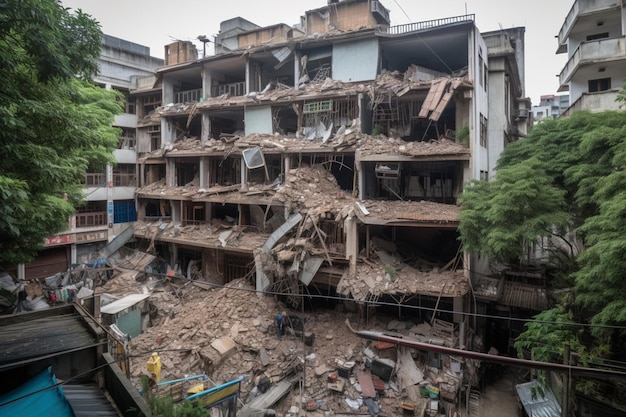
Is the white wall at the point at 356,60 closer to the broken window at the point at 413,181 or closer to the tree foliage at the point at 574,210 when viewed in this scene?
the broken window at the point at 413,181

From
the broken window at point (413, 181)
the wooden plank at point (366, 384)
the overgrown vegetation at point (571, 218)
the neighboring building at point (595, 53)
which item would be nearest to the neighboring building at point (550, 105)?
the neighboring building at point (595, 53)

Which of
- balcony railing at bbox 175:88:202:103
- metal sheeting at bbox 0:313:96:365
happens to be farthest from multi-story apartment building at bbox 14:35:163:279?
metal sheeting at bbox 0:313:96:365

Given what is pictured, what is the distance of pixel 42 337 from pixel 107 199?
22.0 m

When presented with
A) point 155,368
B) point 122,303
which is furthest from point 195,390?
point 122,303

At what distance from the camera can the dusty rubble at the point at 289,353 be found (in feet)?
45.1

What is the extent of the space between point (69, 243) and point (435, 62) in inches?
1102

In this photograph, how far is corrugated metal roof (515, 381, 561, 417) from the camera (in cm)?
1205

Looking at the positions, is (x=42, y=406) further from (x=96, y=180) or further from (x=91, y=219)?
(x=96, y=180)

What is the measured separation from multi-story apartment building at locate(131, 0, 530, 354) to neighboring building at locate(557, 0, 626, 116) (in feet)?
10.6

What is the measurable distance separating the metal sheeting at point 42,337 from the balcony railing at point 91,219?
62.8 ft

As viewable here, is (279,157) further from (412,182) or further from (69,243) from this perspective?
(69,243)

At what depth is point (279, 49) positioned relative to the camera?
77.4ft

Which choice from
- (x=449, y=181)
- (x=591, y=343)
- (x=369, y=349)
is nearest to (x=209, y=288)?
(x=369, y=349)

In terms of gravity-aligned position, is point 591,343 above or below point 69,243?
below
